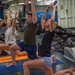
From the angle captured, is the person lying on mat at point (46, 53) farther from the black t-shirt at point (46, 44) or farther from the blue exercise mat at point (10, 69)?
the blue exercise mat at point (10, 69)

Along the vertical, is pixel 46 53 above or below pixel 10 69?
above

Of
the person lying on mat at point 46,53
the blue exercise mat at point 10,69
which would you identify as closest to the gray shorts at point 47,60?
the person lying on mat at point 46,53

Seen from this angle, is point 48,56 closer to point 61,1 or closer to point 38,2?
point 61,1

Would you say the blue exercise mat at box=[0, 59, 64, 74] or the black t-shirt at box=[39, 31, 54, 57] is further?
the blue exercise mat at box=[0, 59, 64, 74]

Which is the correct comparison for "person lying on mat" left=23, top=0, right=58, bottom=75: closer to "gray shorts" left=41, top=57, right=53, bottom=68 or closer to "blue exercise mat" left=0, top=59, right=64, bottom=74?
"gray shorts" left=41, top=57, right=53, bottom=68

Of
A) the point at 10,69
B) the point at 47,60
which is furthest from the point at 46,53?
the point at 10,69

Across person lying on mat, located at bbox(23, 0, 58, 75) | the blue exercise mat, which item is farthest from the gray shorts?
the blue exercise mat

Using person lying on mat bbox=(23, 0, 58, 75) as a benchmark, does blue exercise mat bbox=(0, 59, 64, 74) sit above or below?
below

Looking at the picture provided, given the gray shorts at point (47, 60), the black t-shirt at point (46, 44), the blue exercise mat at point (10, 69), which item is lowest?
the blue exercise mat at point (10, 69)

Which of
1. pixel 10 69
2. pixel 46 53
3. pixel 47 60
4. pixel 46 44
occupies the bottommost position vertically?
pixel 10 69

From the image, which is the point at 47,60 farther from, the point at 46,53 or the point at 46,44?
the point at 46,44

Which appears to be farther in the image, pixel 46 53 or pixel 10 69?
pixel 10 69

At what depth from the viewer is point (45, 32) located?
11.7 feet

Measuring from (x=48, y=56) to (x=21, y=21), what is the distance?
14.4 m
